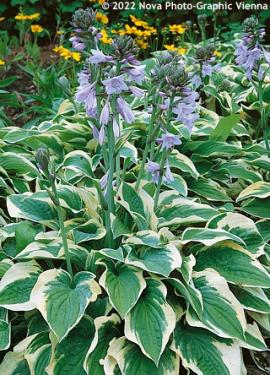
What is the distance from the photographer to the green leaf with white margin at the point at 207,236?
272 cm

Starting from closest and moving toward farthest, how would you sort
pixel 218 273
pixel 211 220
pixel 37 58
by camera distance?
pixel 218 273 < pixel 211 220 < pixel 37 58

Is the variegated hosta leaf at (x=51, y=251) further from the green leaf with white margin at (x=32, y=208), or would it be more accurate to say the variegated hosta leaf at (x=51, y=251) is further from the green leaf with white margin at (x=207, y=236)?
the green leaf with white margin at (x=207, y=236)

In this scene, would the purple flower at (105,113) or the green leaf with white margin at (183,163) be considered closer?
the purple flower at (105,113)

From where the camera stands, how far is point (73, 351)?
249cm

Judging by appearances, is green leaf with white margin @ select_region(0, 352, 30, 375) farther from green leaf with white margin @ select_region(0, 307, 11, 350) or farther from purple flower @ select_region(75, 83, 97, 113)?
purple flower @ select_region(75, 83, 97, 113)

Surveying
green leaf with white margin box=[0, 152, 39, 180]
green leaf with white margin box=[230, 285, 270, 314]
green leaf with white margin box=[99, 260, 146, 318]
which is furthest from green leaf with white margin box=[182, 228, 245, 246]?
green leaf with white margin box=[0, 152, 39, 180]

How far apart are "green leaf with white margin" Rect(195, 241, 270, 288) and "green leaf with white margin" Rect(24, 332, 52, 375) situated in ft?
2.65

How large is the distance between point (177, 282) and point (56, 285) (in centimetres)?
53

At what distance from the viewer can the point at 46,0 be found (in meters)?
7.95

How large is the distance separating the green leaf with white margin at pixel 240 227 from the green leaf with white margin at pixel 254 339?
44 cm

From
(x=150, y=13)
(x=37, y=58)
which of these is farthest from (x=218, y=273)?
(x=150, y=13)

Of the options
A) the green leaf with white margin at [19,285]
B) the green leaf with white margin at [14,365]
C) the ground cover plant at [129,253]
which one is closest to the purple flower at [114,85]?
the ground cover plant at [129,253]

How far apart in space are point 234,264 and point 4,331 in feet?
3.62

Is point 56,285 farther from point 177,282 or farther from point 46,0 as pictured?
point 46,0
